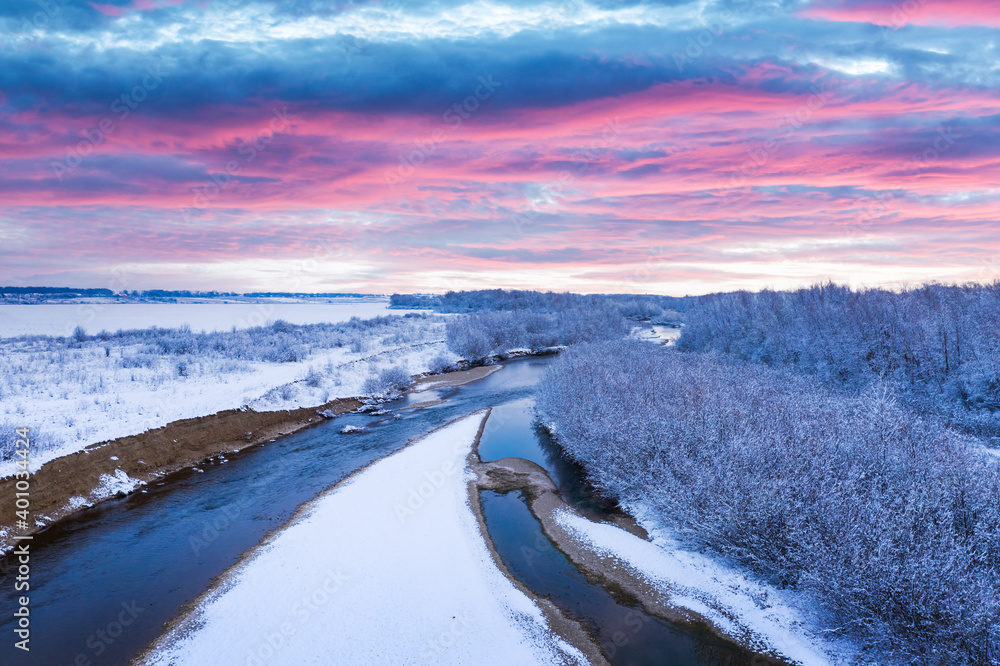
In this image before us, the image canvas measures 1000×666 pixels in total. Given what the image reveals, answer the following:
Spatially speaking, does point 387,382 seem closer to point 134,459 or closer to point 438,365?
point 438,365

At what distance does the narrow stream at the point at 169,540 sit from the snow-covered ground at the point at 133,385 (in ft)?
11.5

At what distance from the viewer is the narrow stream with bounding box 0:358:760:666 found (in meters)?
10.3

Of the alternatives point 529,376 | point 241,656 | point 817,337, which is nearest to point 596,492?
point 241,656

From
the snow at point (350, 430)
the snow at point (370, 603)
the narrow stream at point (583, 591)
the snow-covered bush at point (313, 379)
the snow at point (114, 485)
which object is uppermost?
the snow-covered bush at point (313, 379)

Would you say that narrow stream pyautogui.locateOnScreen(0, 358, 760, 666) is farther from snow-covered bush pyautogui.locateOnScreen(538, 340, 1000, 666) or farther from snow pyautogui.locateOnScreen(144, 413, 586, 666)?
snow-covered bush pyautogui.locateOnScreen(538, 340, 1000, 666)

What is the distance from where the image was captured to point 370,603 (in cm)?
1095

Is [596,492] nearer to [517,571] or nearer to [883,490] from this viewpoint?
[517,571]

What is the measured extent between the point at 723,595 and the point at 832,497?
333 centimetres

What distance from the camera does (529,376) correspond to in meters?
44.2

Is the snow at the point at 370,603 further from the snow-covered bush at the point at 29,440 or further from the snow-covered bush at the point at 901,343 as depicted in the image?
the snow-covered bush at the point at 901,343

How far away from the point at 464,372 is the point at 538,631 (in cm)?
3685

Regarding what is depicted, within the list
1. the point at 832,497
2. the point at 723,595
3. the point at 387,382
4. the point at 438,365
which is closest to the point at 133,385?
the point at 387,382

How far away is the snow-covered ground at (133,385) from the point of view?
1916 centimetres

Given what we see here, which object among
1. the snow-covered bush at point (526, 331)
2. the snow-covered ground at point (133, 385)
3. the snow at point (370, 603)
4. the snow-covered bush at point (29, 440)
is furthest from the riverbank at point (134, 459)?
the snow-covered bush at point (526, 331)
